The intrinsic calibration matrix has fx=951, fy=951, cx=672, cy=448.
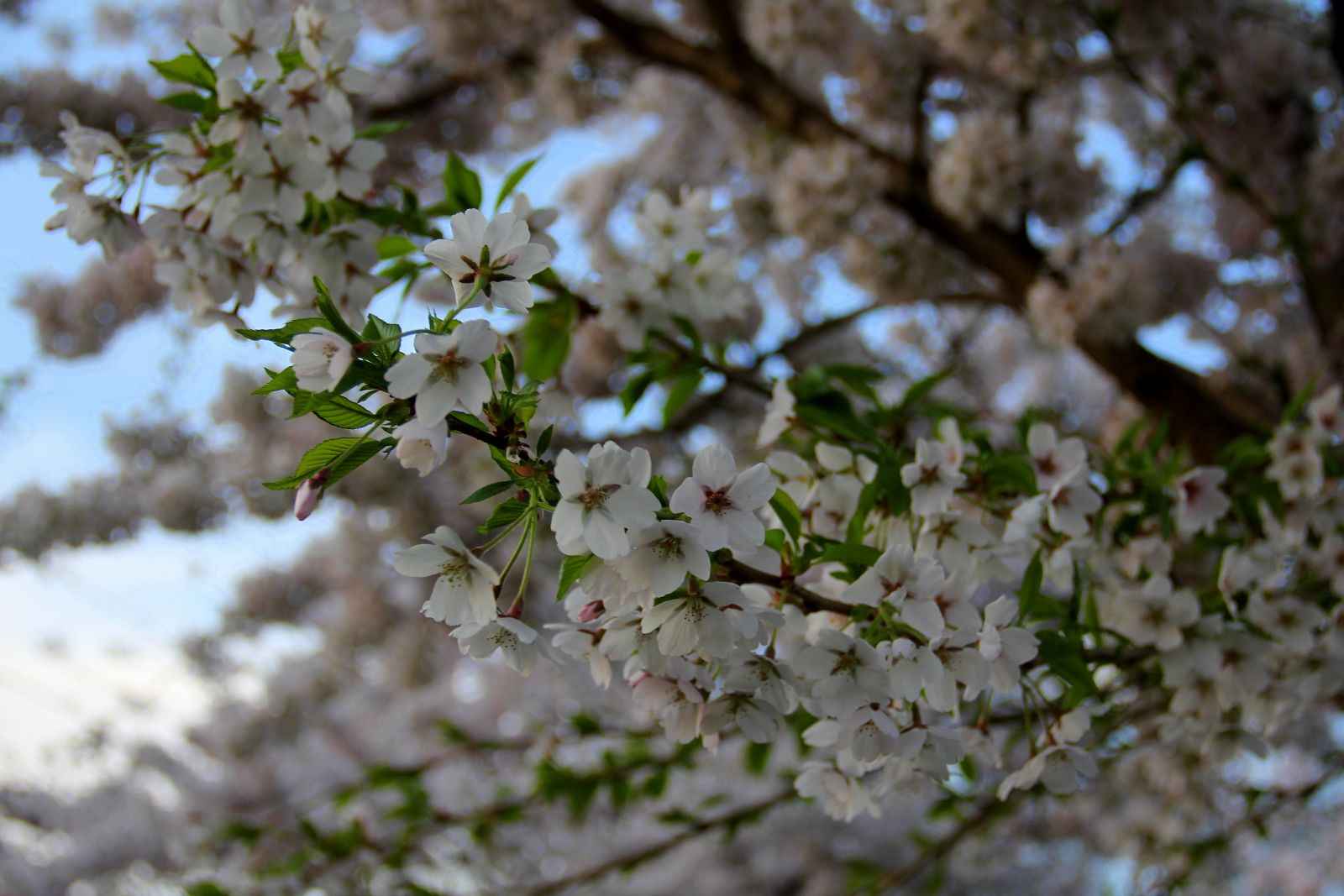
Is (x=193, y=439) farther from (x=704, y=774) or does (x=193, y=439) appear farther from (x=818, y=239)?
(x=704, y=774)

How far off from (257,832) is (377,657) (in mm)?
1871

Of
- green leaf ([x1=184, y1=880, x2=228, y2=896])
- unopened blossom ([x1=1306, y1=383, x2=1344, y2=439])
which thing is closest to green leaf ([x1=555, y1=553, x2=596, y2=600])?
unopened blossom ([x1=1306, y1=383, x2=1344, y2=439])

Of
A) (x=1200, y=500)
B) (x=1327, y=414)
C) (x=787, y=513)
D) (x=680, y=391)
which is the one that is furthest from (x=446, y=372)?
(x=1327, y=414)

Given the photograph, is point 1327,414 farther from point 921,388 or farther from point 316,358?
point 316,358

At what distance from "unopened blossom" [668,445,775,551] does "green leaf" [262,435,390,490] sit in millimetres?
169

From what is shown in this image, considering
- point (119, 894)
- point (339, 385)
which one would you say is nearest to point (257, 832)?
point (339, 385)

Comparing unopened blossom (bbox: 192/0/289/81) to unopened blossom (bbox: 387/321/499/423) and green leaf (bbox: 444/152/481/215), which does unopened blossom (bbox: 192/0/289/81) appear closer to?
green leaf (bbox: 444/152/481/215)

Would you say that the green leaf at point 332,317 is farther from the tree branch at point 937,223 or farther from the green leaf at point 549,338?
the tree branch at point 937,223

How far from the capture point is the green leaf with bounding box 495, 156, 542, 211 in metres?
0.88

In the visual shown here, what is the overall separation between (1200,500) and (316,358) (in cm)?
75

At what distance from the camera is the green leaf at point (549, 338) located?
3.19 feet

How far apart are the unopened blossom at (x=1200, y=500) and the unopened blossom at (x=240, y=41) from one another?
0.87m

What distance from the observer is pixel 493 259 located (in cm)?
56

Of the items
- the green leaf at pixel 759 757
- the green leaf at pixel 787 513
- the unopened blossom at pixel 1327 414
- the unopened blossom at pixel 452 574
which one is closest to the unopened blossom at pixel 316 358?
the unopened blossom at pixel 452 574
